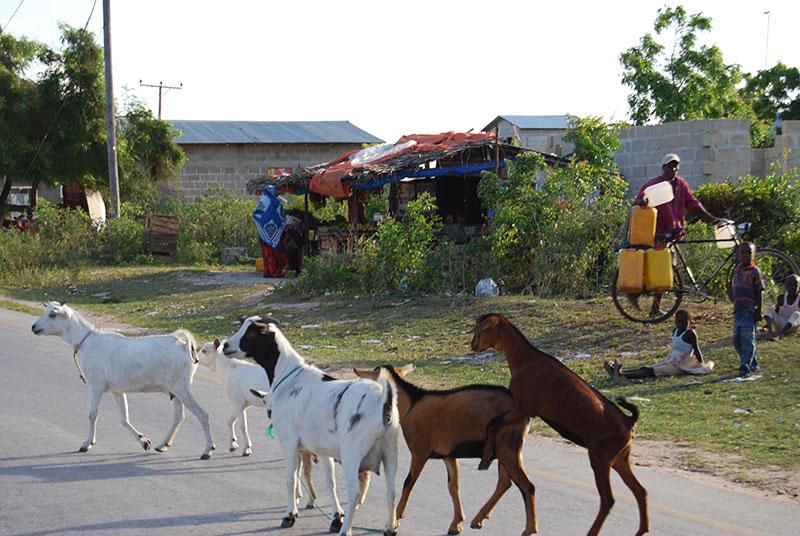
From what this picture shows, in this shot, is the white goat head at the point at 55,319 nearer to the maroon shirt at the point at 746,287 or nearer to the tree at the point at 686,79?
the maroon shirt at the point at 746,287

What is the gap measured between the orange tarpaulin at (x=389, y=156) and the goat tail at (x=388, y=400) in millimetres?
14222

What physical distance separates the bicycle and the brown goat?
6219 millimetres

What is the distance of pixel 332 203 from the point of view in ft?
85.8

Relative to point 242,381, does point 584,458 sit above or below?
below

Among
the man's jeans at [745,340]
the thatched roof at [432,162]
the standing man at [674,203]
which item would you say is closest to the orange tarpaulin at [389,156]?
the thatched roof at [432,162]

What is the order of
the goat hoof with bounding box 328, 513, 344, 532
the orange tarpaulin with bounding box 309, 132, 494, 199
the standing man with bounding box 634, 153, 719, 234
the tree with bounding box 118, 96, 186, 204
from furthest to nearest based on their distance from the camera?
the tree with bounding box 118, 96, 186, 204 < the orange tarpaulin with bounding box 309, 132, 494, 199 < the standing man with bounding box 634, 153, 719, 234 < the goat hoof with bounding box 328, 513, 344, 532

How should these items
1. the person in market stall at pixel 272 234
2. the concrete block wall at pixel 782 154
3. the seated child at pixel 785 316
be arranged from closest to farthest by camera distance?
the seated child at pixel 785 316
the concrete block wall at pixel 782 154
the person in market stall at pixel 272 234

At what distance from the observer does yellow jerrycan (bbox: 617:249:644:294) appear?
1070 cm

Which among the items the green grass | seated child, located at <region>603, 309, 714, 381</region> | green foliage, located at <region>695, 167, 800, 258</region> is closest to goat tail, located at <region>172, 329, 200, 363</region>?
the green grass

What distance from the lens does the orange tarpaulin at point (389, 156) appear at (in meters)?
19.6

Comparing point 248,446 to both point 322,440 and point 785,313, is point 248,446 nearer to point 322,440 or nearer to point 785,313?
point 322,440

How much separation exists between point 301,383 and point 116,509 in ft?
5.38

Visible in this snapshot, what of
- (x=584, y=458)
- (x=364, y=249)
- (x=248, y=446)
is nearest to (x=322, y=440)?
(x=248, y=446)

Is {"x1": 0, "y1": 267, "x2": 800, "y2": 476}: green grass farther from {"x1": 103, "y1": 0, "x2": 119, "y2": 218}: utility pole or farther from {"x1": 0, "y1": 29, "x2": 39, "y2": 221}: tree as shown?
{"x1": 0, "y1": 29, "x2": 39, "y2": 221}: tree
